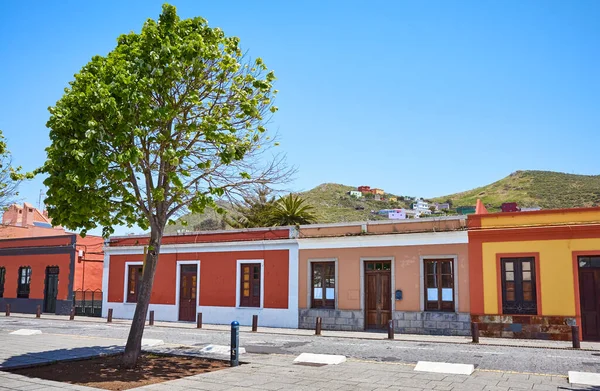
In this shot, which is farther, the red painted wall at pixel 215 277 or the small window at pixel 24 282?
the small window at pixel 24 282

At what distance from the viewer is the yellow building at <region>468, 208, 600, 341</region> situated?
17.1 metres

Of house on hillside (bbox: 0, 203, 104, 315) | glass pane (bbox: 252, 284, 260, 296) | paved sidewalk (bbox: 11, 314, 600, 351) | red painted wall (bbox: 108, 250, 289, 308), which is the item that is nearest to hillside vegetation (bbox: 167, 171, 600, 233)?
house on hillside (bbox: 0, 203, 104, 315)

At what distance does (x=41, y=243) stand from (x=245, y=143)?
25.0 m

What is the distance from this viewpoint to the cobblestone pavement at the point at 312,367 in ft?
31.0

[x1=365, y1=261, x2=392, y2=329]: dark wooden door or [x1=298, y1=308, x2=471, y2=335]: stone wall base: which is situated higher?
[x1=365, y1=261, x2=392, y2=329]: dark wooden door

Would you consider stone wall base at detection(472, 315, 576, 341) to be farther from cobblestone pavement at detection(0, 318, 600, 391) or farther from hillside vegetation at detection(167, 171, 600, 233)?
hillside vegetation at detection(167, 171, 600, 233)

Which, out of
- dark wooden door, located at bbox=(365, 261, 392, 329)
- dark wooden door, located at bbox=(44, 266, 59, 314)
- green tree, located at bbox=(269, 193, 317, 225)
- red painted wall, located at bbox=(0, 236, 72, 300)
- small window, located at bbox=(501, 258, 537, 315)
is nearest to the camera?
small window, located at bbox=(501, 258, 537, 315)

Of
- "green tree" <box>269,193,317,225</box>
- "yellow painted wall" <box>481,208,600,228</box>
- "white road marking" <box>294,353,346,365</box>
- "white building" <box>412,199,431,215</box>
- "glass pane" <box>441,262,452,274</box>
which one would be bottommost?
"white road marking" <box>294,353,346,365</box>

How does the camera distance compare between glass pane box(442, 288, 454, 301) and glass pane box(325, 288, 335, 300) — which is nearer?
glass pane box(442, 288, 454, 301)

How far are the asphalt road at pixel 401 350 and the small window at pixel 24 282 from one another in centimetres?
1342

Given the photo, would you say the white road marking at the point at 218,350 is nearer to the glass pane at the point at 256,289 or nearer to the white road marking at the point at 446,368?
the white road marking at the point at 446,368

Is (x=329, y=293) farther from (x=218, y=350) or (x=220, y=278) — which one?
(x=218, y=350)

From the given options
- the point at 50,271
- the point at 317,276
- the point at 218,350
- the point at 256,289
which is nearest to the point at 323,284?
the point at 317,276

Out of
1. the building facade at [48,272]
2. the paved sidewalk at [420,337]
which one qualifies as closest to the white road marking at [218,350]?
the paved sidewalk at [420,337]
